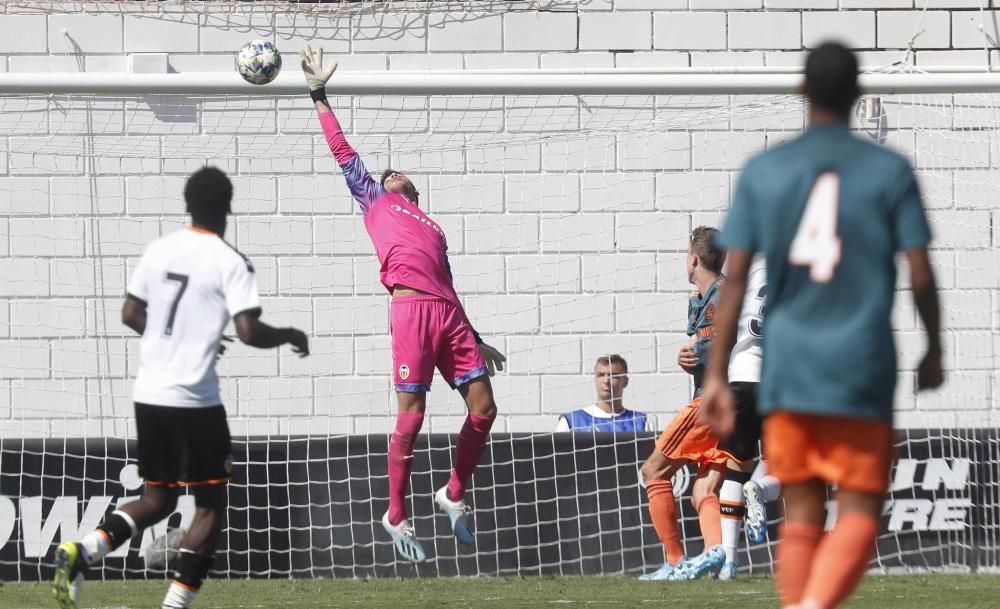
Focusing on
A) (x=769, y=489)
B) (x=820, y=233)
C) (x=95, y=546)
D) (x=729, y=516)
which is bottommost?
(x=729, y=516)

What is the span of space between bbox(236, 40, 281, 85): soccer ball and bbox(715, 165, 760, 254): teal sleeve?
467 cm

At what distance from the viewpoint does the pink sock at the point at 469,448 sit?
25.9ft

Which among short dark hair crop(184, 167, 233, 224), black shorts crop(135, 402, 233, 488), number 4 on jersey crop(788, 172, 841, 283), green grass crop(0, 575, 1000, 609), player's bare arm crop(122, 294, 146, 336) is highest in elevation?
short dark hair crop(184, 167, 233, 224)

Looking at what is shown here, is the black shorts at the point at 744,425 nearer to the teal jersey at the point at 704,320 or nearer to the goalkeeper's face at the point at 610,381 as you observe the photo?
the teal jersey at the point at 704,320

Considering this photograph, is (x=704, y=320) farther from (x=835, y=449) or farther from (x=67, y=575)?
(x=835, y=449)

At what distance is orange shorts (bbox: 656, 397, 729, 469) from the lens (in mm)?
7613

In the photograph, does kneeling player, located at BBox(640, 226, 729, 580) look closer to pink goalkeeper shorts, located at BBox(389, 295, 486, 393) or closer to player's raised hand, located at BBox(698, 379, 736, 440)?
pink goalkeeper shorts, located at BBox(389, 295, 486, 393)

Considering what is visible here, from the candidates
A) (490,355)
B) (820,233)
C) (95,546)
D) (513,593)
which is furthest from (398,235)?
(820,233)

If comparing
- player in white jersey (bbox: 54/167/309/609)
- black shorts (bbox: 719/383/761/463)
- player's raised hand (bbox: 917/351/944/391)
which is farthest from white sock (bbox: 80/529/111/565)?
black shorts (bbox: 719/383/761/463)

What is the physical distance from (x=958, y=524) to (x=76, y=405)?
569 cm

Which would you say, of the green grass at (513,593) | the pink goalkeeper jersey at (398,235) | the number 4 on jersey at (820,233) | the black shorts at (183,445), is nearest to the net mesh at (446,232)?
the green grass at (513,593)

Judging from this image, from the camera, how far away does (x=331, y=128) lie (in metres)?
7.83

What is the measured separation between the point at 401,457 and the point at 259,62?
2.25m

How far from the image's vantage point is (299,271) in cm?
997
